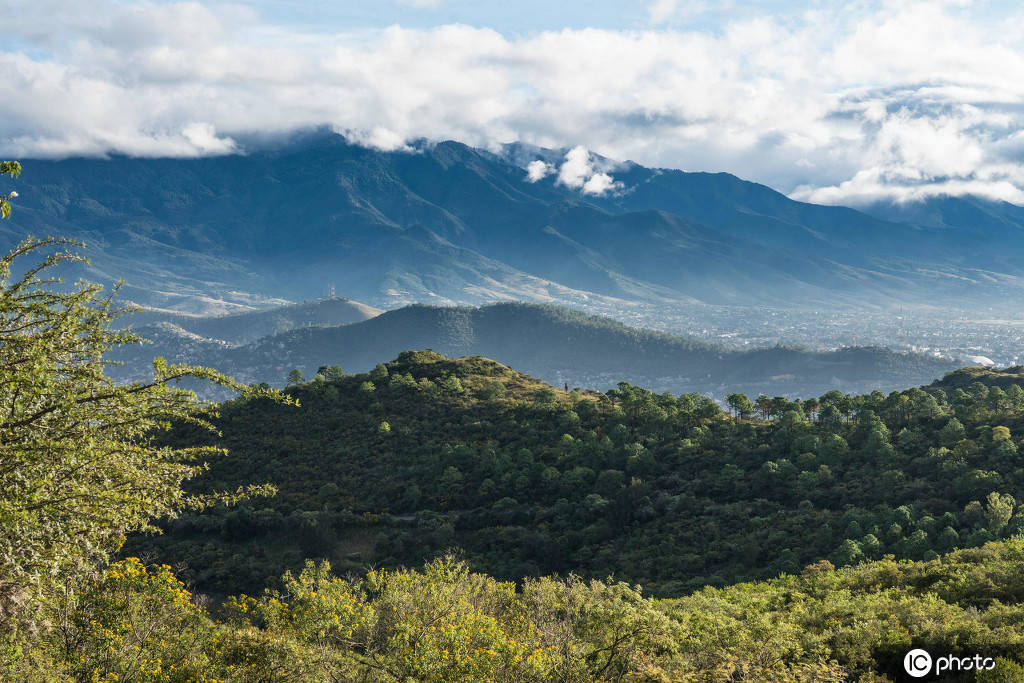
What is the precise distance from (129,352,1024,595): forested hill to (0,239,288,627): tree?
35.8 m

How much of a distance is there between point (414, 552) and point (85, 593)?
123ft

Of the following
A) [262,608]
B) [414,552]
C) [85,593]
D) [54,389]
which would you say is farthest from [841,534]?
[54,389]

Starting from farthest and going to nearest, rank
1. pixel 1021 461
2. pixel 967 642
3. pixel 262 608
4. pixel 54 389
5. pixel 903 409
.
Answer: pixel 903 409 < pixel 1021 461 < pixel 262 608 < pixel 967 642 < pixel 54 389

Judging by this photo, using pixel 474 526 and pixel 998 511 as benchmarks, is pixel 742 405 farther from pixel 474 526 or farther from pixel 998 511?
pixel 998 511

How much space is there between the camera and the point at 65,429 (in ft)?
47.8

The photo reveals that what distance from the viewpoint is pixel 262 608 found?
28625 millimetres

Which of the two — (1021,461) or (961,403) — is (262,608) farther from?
(961,403)

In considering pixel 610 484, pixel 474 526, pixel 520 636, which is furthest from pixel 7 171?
pixel 610 484

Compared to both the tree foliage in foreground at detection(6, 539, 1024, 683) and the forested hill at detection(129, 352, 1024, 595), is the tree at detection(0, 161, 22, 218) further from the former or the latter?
the forested hill at detection(129, 352, 1024, 595)

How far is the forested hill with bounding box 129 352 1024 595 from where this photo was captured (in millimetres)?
49312

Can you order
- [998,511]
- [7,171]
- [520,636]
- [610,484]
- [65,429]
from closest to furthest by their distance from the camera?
1. [7,171]
2. [65,429]
3. [520,636]
4. [998,511]
5. [610,484]

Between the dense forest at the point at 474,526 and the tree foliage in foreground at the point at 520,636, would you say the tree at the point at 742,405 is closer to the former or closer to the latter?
Answer: the dense forest at the point at 474,526

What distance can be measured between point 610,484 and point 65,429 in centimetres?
5414

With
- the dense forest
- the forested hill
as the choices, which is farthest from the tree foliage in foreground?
the forested hill
